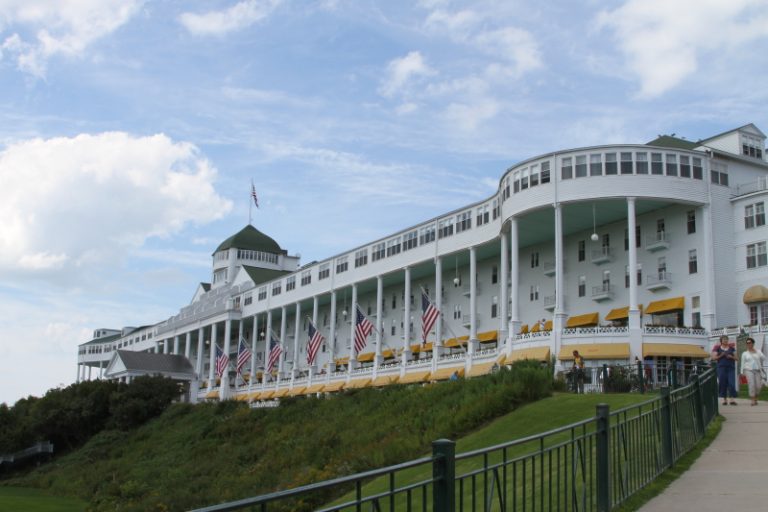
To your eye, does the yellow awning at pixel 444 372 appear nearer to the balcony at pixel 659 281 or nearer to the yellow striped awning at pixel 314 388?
the balcony at pixel 659 281

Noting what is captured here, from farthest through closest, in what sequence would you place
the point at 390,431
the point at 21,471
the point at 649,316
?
1. the point at 21,471
2. the point at 649,316
3. the point at 390,431

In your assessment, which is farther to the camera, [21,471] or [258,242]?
[258,242]

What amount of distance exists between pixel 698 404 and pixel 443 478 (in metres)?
12.5

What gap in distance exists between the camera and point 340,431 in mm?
38906

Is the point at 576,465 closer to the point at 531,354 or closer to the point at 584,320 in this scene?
the point at 531,354

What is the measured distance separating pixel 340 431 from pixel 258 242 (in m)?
75.0

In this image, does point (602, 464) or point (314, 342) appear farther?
point (314, 342)

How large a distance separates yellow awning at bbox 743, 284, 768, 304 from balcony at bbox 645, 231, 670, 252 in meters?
5.67

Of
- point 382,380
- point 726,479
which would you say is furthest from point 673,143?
point 726,479

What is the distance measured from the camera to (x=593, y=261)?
5541cm

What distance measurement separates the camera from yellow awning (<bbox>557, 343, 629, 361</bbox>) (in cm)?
4550

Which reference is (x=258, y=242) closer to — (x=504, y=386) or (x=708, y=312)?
(x=708, y=312)

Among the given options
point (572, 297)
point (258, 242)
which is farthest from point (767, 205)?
point (258, 242)

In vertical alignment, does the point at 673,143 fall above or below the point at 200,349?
above
